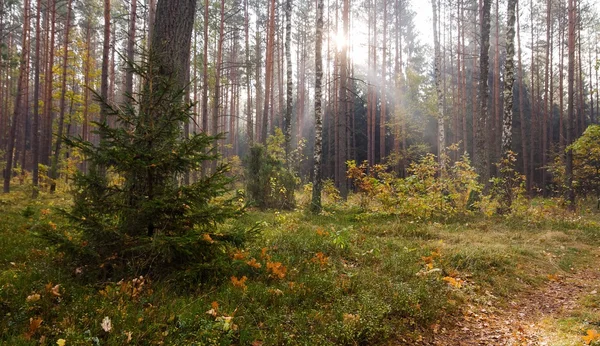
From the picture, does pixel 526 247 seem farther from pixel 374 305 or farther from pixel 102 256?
pixel 102 256

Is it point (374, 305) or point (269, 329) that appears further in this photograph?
point (374, 305)

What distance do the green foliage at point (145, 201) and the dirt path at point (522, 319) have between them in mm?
2974

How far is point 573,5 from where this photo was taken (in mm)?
17344

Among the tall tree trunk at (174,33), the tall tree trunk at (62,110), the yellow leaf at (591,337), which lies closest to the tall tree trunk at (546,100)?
the yellow leaf at (591,337)

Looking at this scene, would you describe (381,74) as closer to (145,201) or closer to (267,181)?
(267,181)

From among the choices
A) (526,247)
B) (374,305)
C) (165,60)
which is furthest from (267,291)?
(526,247)

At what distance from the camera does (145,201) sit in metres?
3.63

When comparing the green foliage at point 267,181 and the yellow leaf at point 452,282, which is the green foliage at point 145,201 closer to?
the yellow leaf at point 452,282

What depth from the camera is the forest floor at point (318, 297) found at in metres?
2.94

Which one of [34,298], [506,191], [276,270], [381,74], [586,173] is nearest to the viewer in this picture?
[34,298]

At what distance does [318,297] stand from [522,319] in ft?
9.91

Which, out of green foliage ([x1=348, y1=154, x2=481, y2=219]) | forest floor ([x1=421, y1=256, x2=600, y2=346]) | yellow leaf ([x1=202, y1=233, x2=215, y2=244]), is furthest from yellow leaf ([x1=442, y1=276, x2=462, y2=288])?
green foliage ([x1=348, y1=154, x2=481, y2=219])

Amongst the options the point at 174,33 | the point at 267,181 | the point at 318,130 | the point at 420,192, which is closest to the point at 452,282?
the point at 174,33

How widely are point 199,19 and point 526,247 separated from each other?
22.6m
